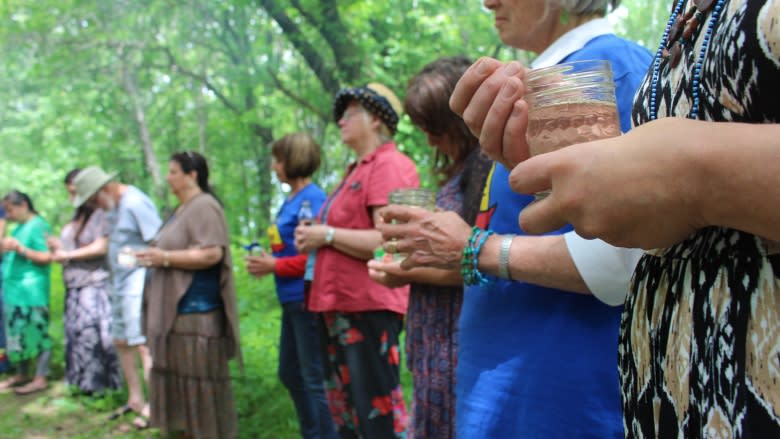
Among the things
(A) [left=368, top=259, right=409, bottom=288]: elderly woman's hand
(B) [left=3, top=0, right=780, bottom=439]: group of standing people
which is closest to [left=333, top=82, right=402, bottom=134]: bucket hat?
(B) [left=3, top=0, right=780, bottom=439]: group of standing people

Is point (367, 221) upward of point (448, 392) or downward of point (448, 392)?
upward

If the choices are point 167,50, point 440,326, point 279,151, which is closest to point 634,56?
point 440,326

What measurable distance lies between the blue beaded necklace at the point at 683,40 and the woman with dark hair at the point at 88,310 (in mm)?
6032

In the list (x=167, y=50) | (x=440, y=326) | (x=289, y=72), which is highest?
(x=167, y=50)

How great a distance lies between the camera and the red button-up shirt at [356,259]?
3.03m

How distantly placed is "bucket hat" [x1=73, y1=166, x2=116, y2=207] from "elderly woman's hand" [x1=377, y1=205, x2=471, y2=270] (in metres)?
4.79

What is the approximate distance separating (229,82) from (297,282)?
9957 millimetres

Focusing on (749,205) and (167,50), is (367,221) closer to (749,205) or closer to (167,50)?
(749,205)

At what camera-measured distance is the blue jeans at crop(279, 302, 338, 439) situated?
3830 millimetres

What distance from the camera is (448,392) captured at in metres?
2.20

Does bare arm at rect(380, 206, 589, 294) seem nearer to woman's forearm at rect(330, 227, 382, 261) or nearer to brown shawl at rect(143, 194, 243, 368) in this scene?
woman's forearm at rect(330, 227, 382, 261)

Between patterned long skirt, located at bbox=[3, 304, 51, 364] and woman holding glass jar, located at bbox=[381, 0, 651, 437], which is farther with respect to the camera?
patterned long skirt, located at bbox=[3, 304, 51, 364]

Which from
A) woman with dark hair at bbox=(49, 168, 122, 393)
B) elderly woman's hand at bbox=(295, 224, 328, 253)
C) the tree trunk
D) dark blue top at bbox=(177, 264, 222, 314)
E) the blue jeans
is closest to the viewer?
elderly woman's hand at bbox=(295, 224, 328, 253)

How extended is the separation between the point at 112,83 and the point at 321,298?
48.6ft
